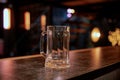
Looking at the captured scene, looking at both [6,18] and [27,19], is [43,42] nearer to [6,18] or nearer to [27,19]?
[6,18]

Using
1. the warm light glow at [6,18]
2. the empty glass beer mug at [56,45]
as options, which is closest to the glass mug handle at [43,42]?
the empty glass beer mug at [56,45]

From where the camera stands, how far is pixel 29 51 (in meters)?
6.60

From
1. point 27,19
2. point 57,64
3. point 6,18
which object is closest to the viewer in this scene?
point 57,64

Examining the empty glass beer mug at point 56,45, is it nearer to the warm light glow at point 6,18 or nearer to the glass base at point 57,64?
the glass base at point 57,64

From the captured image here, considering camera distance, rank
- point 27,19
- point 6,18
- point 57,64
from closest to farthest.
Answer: point 57,64, point 6,18, point 27,19

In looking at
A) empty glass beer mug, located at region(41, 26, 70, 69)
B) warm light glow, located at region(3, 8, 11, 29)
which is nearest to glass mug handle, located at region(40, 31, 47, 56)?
empty glass beer mug, located at region(41, 26, 70, 69)

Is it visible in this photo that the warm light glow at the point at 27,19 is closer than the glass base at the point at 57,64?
No

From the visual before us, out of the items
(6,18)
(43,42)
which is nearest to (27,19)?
(6,18)

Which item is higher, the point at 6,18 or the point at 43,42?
the point at 6,18

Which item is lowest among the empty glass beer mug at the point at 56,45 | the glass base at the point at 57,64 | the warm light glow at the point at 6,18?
the glass base at the point at 57,64

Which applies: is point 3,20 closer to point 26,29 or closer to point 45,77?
point 26,29

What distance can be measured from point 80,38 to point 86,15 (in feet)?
2.84

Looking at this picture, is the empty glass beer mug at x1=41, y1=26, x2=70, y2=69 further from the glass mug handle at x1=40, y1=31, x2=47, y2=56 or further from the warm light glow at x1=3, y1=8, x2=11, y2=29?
the warm light glow at x1=3, y1=8, x2=11, y2=29

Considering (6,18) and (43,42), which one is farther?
(6,18)
